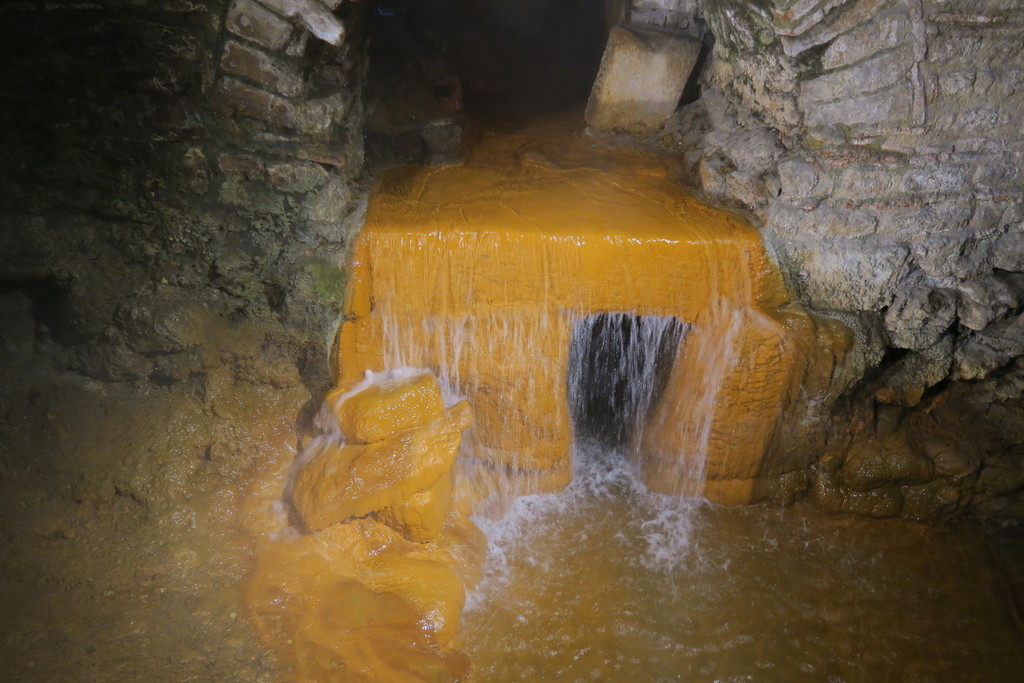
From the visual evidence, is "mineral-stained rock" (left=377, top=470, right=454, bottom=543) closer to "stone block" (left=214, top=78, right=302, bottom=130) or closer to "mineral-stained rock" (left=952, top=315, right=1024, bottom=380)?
"stone block" (left=214, top=78, right=302, bottom=130)

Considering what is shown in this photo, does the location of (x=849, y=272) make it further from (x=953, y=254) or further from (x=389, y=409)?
(x=389, y=409)

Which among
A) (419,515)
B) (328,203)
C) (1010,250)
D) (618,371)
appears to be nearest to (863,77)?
(1010,250)

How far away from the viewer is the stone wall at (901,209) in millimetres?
2963

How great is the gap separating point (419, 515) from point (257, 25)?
2349mm

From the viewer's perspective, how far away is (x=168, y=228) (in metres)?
3.09

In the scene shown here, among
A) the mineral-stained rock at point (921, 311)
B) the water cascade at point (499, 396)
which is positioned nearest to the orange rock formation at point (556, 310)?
the water cascade at point (499, 396)

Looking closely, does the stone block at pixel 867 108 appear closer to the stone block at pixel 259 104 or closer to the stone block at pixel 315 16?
the stone block at pixel 315 16

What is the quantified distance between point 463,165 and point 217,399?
2.03m

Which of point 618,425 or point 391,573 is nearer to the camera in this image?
point 391,573

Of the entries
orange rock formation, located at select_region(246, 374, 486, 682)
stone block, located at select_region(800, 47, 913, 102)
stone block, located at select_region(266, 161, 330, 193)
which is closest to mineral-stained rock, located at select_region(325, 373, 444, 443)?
orange rock formation, located at select_region(246, 374, 486, 682)

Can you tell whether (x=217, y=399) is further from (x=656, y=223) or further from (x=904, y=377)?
(x=904, y=377)

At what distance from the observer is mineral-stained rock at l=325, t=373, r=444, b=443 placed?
307cm

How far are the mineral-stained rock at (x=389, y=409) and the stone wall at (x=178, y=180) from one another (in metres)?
0.38

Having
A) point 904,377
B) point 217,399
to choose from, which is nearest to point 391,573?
point 217,399
